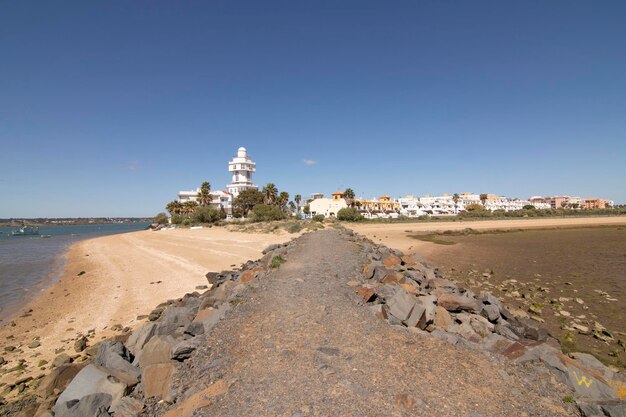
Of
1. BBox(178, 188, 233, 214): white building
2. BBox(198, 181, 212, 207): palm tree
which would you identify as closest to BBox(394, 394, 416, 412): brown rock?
BBox(198, 181, 212, 207): palm tree

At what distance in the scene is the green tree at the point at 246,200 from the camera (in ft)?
263

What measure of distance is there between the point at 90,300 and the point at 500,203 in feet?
500

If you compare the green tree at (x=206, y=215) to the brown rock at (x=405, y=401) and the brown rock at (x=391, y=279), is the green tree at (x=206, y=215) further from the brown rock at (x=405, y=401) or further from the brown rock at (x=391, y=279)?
the brown rock at (x=405, y=401)

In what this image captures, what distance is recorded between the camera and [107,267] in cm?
2380

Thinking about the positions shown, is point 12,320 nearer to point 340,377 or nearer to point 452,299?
point 340,377

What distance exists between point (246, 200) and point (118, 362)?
245 ft

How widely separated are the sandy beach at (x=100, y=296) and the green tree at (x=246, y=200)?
171ft

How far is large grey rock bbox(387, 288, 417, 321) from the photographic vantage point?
8383mm

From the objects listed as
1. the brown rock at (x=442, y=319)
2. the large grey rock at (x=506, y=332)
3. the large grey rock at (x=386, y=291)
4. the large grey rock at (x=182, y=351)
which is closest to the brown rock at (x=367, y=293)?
the large grey rock at (x=386, y=291)

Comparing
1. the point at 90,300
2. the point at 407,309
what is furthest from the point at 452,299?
the point at 90,300

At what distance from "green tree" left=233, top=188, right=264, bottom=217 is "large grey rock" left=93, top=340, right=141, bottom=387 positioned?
243 feet

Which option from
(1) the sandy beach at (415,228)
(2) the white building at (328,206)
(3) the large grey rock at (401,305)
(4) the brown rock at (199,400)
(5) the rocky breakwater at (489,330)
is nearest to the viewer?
(4) the brown rock at (199,400)

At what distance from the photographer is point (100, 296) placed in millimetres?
15523

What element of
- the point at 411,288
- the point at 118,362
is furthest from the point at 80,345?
the point at 411,288
